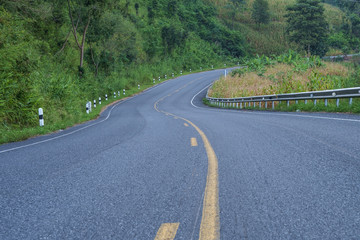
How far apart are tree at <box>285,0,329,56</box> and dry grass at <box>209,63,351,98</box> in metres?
28.3

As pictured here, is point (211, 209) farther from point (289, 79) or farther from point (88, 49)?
point (88, 49)

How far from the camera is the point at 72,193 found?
3.85 m

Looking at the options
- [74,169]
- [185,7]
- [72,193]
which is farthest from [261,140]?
[185,7]

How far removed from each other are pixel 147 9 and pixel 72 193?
76.5 metres

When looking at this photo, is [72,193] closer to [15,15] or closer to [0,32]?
[0,32]

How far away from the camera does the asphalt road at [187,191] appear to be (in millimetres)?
2742

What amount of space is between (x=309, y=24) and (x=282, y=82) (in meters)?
38.3

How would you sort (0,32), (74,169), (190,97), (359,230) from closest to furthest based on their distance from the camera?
1. (359,230)
2. (74,169)
3. (0,32)
4. (190,97)

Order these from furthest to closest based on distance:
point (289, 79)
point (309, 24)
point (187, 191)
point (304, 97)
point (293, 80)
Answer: point (309, 24) < point (289, 79) < point (293, 80) < point (304, 97) < point (187, 191)

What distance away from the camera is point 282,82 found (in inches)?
904

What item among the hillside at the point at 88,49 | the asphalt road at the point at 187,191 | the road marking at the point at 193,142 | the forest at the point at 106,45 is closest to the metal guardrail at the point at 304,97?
the asphalt road at the point at 187,191

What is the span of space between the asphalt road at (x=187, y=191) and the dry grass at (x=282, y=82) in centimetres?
1480

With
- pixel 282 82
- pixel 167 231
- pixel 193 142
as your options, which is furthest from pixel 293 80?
pixel 167 231

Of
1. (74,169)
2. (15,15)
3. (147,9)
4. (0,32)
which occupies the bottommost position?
(74,169)
